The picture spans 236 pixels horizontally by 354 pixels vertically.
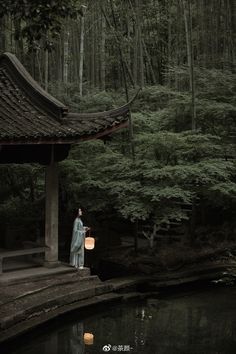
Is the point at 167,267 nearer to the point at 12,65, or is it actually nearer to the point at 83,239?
the point at 83,239


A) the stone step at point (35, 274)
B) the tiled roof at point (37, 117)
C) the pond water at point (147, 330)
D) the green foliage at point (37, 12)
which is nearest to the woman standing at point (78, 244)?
the stone step at point (35, 274)

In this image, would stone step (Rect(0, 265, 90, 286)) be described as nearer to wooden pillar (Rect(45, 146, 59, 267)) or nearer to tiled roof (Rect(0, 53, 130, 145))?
wooden pillar (Rect(45, 146, 59, 267))

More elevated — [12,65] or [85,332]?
[12,65]

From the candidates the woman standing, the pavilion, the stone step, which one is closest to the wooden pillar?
the pavilion

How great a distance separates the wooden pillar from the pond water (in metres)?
1.46

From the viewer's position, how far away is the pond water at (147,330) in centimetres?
672

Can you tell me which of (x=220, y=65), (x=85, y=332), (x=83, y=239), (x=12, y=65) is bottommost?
(x=85, y=332)

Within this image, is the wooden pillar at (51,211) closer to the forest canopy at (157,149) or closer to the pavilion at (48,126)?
the pavilion at (48,126)

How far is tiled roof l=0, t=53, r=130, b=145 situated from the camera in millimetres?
7805

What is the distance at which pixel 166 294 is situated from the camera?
9.60m

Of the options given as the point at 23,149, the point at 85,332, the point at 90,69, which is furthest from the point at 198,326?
the point at 90,69

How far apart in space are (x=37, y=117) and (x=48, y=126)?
0.47m

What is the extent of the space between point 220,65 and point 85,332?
31.1 ft

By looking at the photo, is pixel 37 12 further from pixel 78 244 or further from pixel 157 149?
pixel 157 149
